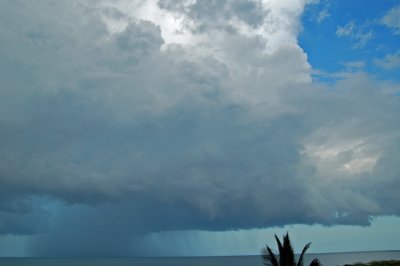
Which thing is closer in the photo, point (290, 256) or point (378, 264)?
point (290, 256)

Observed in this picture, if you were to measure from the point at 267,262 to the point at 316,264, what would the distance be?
3.37 m

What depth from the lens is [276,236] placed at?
32000 mm

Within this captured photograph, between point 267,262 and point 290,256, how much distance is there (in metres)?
1.66

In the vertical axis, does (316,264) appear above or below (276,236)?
below

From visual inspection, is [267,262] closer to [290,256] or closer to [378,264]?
[290,256]

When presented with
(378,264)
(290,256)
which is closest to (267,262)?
(290,256)

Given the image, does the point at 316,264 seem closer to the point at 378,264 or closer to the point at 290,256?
the point at 290,256

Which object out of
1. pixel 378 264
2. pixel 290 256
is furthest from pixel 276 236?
pixel 378 264

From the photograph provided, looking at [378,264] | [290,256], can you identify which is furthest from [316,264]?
[378,264]

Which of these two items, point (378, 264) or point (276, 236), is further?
point (378, 264)

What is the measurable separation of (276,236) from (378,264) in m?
76.7

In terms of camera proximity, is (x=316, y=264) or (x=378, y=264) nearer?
(x=316, y=264)

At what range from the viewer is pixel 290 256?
3167cm

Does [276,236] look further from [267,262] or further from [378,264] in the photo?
[378,264]
